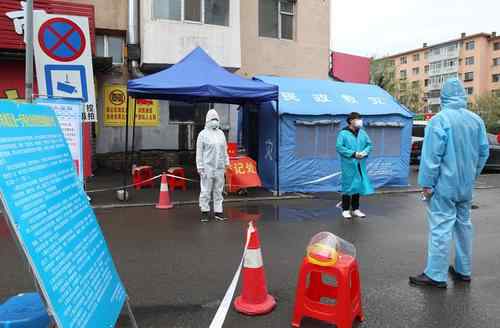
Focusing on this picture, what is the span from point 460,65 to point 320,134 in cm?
7810

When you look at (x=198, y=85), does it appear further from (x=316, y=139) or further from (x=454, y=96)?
(x=454, y=96)

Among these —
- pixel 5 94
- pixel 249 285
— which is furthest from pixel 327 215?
pixel 5 94

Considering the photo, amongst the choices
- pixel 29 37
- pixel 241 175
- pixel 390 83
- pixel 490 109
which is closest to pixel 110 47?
pixel 241 175

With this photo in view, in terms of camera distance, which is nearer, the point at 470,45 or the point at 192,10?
the point at 192,10

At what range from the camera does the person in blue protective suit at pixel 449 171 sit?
4.08 meters

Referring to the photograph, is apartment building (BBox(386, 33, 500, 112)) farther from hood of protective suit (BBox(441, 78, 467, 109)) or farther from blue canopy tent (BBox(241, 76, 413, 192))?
hood of protective suit (BBox(441, 78, 467, 109))

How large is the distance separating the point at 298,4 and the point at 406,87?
46503 millimetres

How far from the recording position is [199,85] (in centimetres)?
908

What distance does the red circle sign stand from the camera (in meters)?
5.45

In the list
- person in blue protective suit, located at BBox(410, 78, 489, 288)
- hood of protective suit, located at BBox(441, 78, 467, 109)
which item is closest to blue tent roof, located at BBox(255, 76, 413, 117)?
hood of protective suit, located at BBox(441, 78, 467, 109)

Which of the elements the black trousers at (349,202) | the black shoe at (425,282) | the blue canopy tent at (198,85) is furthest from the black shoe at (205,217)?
the black shoe at (425,282)

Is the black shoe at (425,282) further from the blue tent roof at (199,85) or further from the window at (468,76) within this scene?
the window at (468,76)

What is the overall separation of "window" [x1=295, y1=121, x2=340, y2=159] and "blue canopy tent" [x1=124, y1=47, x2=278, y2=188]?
4.28 ft

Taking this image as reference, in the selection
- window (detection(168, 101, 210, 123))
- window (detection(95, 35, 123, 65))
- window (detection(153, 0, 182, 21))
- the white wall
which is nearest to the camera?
the white wall
